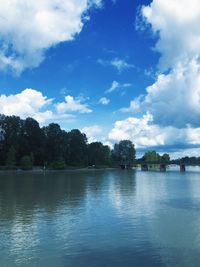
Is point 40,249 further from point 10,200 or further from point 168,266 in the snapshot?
point 10,200

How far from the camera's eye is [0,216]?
3847 centimetres

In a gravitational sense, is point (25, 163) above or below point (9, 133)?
below

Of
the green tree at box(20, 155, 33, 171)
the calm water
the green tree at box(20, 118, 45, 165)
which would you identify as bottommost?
the calm water

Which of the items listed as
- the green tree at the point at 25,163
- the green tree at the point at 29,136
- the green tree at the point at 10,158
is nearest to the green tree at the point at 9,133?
the green tree at the point at 29,136

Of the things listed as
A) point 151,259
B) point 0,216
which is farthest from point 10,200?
point 151,259

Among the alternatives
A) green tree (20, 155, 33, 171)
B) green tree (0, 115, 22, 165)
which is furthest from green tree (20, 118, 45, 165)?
green tree (20, 155, 33, 171)

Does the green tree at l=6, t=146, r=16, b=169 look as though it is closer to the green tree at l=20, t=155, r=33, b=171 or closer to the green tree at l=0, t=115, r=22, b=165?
the green tree at l=20, t=155, r=33, b=171

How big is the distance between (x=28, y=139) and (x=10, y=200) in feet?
479

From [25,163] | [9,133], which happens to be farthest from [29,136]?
[25,163]

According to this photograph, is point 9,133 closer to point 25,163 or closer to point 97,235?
point 25,163

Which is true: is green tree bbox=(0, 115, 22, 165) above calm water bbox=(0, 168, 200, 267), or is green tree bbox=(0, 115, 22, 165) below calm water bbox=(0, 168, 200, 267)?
above

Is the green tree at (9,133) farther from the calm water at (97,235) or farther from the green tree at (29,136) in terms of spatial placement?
the calm water at (97,235)

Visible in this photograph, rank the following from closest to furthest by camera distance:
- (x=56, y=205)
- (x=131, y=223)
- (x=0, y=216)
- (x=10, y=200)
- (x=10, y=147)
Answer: (x=131, y=223) → (x=0, y=216) → (x=56, y=205) → (x=10, y=200) → (x=10, y=147)

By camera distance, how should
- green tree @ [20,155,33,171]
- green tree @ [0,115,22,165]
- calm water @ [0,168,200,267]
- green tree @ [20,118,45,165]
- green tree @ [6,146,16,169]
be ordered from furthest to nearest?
green tree @ [20,118,45,165]
green tree @ [0,115,22,165]
green tree @ [20,155,33,171]
green tree @ [6,146,16,169]
calm water @ [0,168,200,267]
